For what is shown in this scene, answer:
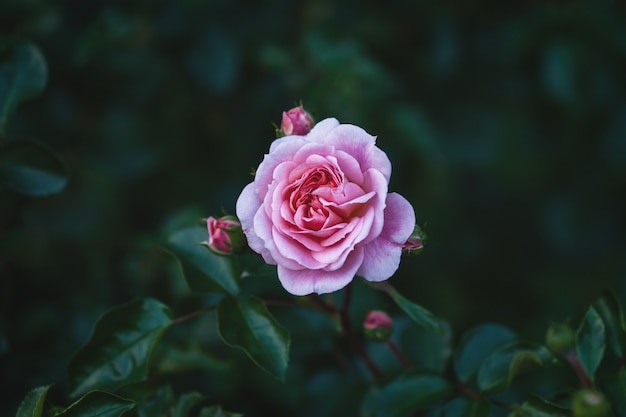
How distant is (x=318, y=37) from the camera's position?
2.16m

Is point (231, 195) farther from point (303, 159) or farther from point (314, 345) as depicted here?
point (303, 159)

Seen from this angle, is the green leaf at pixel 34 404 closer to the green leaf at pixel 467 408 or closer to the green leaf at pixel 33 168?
the green leaf at pixel 33 168

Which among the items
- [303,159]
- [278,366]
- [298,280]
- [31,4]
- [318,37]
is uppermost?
[31,4]

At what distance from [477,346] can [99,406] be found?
0.75 metres

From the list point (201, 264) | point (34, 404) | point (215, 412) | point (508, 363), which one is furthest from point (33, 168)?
point (508, 363)

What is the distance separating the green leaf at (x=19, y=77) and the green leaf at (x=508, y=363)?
1.11 m

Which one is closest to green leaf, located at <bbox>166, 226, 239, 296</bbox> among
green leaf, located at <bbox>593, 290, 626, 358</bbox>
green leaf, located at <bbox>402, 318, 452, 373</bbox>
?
green leaf, located at <bbox>402, 318, 452, 373</bbox>

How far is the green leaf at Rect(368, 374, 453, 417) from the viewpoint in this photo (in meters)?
1.22

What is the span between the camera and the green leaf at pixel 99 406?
1.07 metres

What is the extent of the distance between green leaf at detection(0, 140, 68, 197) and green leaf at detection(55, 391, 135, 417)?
520mm

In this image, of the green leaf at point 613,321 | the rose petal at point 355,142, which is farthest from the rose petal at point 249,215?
the green leaf at point 613,321

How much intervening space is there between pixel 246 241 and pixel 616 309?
2.20ft

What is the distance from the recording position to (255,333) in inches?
46.9

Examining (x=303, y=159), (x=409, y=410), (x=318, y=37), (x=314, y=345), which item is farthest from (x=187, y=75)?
(x=409, y=410)
